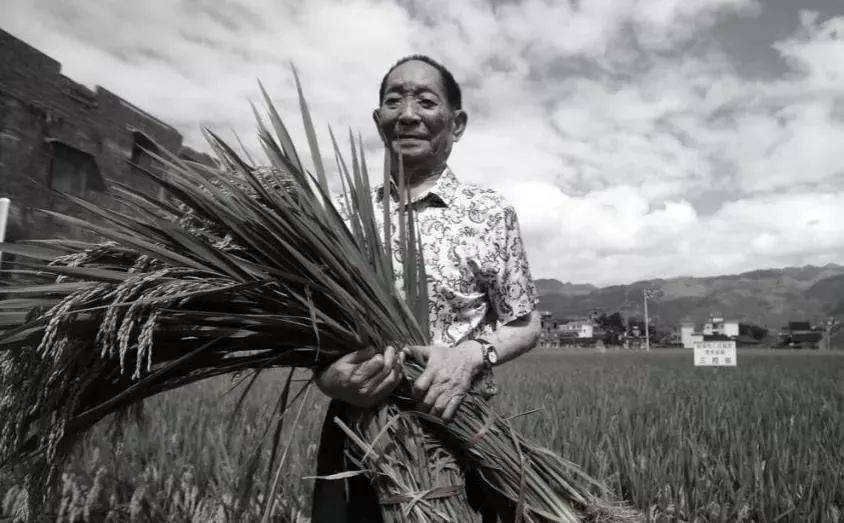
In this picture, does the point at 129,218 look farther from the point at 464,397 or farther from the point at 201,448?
the point at 201,448

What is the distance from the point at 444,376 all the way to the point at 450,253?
0.33 meters

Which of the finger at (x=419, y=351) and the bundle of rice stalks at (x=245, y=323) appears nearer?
the bundle of rice stalks at (x=245, y=323)

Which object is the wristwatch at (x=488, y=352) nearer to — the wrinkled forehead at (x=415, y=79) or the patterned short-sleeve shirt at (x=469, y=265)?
the patterned short-sleeve shirt at (x=469, y=265)

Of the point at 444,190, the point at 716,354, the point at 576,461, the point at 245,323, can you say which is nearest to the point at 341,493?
the point at 245,323

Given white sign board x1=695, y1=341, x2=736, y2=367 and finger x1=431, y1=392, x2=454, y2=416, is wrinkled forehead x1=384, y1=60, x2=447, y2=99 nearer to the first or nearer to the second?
finger x1=431, y1=392, x2=454, y2=416

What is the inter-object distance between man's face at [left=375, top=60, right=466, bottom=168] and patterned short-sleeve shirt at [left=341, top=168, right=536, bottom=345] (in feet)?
0.37

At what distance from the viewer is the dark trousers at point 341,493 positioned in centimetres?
129

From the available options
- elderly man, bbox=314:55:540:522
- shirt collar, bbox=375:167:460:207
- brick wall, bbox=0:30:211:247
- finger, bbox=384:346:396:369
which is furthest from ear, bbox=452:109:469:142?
brick wall, bbox=0:30:211:247

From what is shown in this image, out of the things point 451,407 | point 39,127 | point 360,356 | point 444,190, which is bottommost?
point 451,407

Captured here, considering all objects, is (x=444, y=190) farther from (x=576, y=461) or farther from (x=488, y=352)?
(x=576, y=461)

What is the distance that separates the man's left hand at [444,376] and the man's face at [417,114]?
1.69 feet

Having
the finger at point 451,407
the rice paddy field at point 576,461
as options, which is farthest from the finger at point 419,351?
the rice paddy field at point 576,461

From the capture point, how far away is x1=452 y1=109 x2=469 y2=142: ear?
1.61 m

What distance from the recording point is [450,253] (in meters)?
1.38
